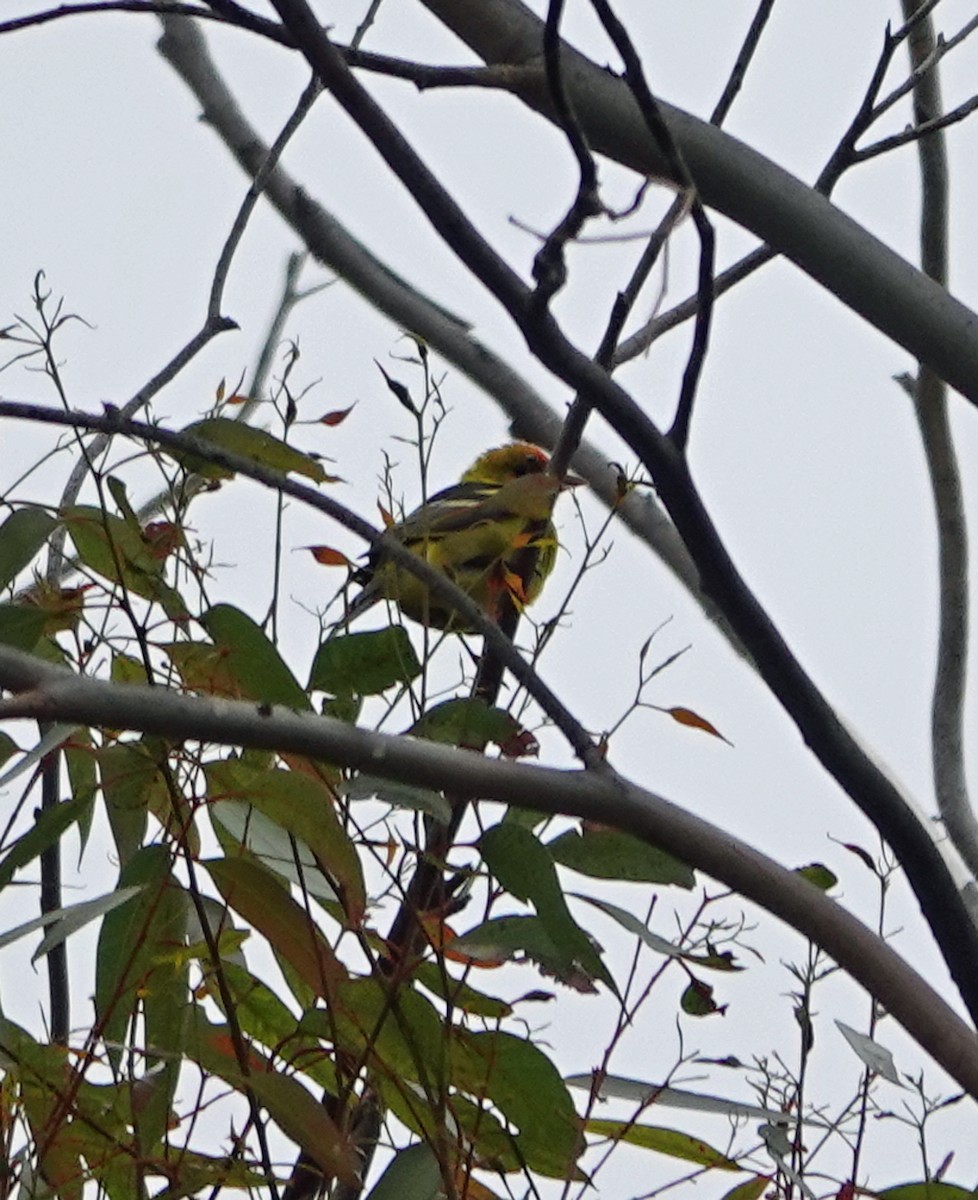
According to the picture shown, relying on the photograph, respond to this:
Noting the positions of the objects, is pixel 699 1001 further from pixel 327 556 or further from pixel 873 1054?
pixel 327 556

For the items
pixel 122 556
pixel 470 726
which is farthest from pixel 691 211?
pixel 122 556

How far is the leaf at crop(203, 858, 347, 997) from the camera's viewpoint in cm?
113

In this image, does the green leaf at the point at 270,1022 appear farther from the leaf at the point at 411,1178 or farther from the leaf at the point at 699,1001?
the leaf at the point at 699,1001

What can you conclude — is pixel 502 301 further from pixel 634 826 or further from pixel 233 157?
pixel 233 157

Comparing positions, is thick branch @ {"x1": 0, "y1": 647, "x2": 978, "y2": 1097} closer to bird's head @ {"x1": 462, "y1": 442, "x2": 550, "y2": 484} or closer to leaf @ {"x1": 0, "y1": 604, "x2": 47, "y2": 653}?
leaf @ {"x1": 0, "y1": 604, "x2": 47, "y2": 653}

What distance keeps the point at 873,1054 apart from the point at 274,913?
0.42m

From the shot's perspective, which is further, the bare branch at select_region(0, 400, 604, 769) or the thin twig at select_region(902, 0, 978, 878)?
the thin twig at select_region(902, 0, 978, 878)

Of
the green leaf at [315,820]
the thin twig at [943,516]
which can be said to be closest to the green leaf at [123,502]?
the green leaf at [315,820]

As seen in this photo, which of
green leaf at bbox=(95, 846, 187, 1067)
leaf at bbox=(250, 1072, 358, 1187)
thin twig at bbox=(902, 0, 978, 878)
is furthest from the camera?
thin twig at bbox=(902, 0, 978, 878)

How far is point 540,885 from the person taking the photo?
1104 mm

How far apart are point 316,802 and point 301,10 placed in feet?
1.58

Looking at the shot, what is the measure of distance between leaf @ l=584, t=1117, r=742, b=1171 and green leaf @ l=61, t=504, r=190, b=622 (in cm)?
47

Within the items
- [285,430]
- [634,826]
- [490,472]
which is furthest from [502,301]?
[490,472]

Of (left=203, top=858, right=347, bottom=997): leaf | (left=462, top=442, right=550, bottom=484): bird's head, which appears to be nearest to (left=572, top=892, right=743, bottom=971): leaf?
(left=203, top=858, right=347, bottom=997): leaf
